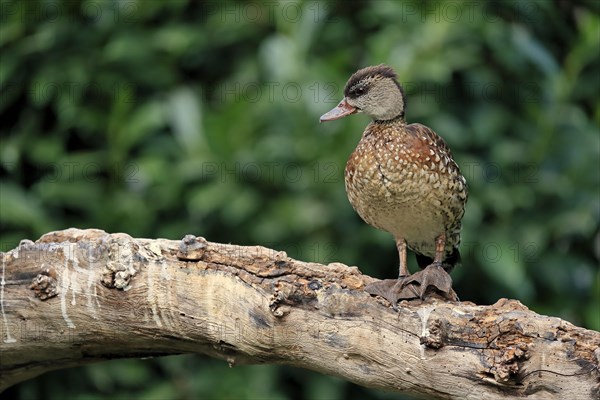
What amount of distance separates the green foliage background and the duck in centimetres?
99

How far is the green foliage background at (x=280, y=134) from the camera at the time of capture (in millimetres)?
5137

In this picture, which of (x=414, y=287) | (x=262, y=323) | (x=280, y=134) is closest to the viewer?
(x=262, y=323)

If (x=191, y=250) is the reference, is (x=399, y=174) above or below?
above

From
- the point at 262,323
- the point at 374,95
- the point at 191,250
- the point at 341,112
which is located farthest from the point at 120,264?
the point at 374,95

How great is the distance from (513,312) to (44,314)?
1649 millimetres

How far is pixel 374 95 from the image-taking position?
4.05 meters

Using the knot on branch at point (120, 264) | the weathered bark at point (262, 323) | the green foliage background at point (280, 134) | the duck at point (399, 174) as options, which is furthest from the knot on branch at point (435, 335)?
the green foliage background at point (280, 134)

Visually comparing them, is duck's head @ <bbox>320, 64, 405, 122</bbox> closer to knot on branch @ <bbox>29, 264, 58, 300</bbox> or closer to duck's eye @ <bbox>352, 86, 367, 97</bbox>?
duck's eye @ <bbox>352, 86, 367, 97</bbox>

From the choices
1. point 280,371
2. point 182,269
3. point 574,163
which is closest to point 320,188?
point 280,371

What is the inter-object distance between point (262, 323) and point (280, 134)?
6.78 ft

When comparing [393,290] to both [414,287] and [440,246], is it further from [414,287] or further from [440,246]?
[440,246]

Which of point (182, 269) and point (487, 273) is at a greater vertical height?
point (487, 273)

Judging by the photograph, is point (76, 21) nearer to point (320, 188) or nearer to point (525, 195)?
point (320, 188)

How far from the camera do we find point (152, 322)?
3420mm
